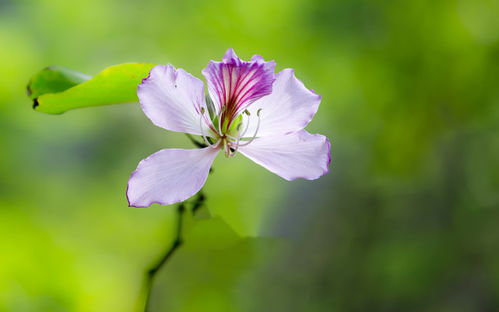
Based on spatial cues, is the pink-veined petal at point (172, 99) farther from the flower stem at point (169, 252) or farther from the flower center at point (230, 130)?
the flower stem at point (169, 252)

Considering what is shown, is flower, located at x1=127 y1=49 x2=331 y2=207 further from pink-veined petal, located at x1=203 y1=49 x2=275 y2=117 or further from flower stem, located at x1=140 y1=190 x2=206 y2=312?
flower stem, located at x1=140 y1=190 x2=206 y2=312

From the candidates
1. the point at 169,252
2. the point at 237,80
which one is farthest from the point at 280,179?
the point at 237,80

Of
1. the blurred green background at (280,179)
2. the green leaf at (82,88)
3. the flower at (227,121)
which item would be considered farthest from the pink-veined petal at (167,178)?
the blurred green background at (280,179)

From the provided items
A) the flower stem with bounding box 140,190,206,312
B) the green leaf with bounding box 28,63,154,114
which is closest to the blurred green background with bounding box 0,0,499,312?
the flower stem with bounding box 140,190,206,312

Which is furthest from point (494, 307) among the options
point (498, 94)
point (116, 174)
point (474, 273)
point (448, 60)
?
point (116, 174)

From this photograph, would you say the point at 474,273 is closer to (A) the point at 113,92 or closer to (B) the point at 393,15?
(B) the point at 393,15

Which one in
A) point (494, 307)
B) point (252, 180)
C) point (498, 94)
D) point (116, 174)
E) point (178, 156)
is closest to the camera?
point (178, 156)
